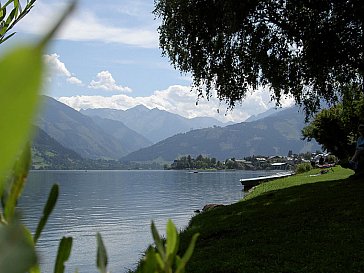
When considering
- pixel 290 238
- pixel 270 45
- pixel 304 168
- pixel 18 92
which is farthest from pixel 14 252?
pixel 304 168

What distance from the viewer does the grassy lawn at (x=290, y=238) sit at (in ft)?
27.2

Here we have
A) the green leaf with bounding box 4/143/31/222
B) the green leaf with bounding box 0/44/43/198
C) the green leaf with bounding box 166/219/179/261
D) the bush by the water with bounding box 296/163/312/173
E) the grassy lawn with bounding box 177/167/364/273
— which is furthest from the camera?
the bush by the water with bounding box 296/163/312/173

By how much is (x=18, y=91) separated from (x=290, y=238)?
1039 cm

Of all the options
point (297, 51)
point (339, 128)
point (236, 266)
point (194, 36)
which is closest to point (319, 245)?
point (236, 266)

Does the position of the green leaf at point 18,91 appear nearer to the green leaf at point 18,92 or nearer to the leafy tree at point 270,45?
the green leaf at point 18,92

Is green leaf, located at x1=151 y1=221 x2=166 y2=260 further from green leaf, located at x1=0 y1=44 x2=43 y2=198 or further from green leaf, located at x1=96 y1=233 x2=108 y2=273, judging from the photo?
green leaf, located at x1=0 y1=44 x2=43 y2=198

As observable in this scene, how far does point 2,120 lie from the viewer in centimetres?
24

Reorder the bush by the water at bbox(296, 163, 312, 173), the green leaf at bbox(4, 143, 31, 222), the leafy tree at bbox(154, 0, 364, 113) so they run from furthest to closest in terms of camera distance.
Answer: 1. the bush by the water at bbox(296, 163, 312, 173)
2. the leafy tree at bbox(154, 0, 364, 113)
3. the green leaf at bbox(4, 143, 31, 222)

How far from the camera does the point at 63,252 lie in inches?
19.9

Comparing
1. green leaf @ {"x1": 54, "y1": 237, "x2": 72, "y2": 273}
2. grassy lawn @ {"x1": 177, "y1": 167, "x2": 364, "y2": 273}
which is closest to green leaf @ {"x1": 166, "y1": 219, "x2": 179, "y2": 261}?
green leaf @ {"x1": 54, "y1": 237, "x2": 72, "y2": 273}

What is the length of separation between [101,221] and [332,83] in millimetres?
20528

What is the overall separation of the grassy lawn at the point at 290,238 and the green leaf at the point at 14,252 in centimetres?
801

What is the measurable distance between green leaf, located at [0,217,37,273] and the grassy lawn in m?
8.01

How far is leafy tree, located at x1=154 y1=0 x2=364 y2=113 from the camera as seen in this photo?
1598 cm
